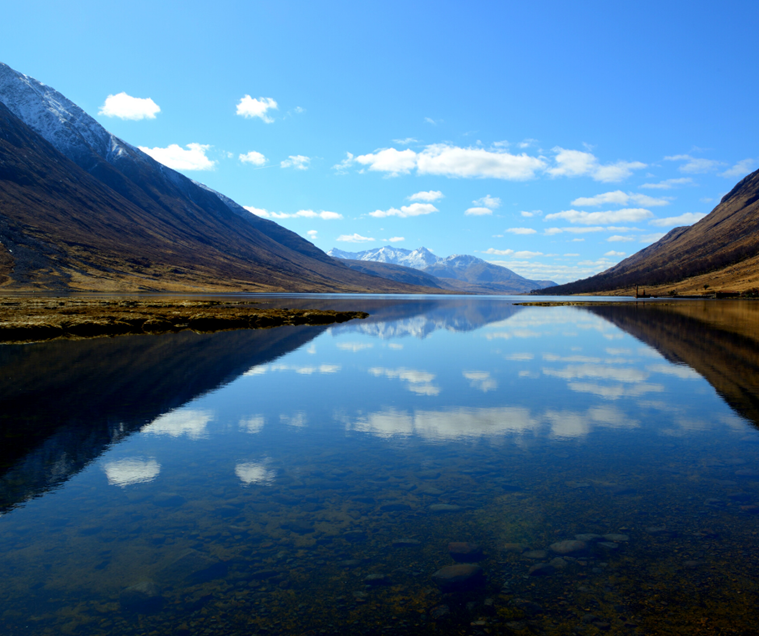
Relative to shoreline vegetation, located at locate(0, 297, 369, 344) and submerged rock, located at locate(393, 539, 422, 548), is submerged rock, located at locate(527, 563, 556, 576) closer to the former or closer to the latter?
submerged rock, located at locate(393, 539, 422, 548)

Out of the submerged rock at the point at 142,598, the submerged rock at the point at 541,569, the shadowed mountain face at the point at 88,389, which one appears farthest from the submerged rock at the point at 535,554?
the shadowed mountain face at the point at 88,389

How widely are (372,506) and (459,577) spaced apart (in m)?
3.25

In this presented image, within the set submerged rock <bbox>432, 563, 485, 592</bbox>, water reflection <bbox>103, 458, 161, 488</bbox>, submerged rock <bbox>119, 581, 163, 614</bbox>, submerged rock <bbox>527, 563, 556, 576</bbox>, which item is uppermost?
submerged rock <bbox>527, 563, 556, 576</bbox>

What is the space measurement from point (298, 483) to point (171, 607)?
5.20 meters

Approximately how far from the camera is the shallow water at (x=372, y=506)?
745 centimetres

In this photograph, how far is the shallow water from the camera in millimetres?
7453

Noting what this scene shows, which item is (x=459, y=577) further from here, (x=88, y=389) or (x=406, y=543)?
(x=88, y=389)

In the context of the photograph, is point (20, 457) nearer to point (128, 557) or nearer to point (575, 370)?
point (128, 557)

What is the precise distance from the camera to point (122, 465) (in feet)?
46.0

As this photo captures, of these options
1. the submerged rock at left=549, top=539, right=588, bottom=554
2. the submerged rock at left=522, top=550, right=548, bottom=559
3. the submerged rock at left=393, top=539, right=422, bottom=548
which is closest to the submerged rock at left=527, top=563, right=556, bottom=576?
the submerged rock at left=522, top=550, right=548, bottom=559

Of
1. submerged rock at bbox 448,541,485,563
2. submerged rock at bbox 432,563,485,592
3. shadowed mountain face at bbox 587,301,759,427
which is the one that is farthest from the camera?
shadowed mountain face at bbox 587,301,759,427

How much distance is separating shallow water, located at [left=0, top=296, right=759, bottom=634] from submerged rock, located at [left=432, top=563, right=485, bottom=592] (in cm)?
12

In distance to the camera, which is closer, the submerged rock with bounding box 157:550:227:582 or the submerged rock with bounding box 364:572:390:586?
the submerged rock with bounding box 364:572:390:586

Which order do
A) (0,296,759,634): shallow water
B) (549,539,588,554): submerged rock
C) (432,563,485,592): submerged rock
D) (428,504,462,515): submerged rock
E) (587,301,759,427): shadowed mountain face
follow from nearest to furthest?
1. (0,296,759,634): shallow water
2. (432,563,485,592): submerged rock
3. (549,539,588,554): submerged rock
4. (428,504,462,515): submerged rock
5. (587,301,759,427): shadowed mountain face
